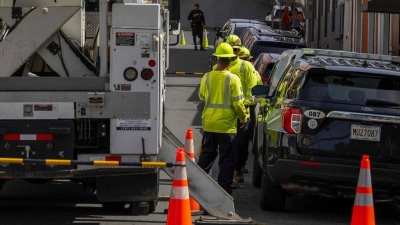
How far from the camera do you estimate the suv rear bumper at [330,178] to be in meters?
9.95

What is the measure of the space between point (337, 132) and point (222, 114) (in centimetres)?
136

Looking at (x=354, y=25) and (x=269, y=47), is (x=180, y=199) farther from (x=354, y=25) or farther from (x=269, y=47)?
(x=354, y=25)

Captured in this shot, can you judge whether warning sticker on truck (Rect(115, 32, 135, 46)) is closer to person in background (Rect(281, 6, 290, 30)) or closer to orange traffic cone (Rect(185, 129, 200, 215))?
orange traffic cone (Rect(185, 129, 200, 215))

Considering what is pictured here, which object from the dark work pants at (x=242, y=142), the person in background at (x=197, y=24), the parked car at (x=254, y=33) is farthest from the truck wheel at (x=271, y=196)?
the person in background at (x=197, y=24)

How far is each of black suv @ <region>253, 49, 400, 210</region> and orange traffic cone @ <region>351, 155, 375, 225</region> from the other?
4.88ft

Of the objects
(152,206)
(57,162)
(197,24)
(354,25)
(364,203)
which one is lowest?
(152,206)

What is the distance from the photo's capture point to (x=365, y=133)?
10.0 m

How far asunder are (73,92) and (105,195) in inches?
44.2

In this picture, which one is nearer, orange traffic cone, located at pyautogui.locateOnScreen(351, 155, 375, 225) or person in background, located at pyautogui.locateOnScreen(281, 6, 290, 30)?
orange traffic cone, located at pyautogui.locateOnScreen(351, 155, 375, 225)

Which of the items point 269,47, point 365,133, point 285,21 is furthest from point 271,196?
point 285,21

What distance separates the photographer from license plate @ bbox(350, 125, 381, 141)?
999 centimetres

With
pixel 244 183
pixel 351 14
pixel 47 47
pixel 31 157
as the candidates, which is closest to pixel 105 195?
pixel 31 157

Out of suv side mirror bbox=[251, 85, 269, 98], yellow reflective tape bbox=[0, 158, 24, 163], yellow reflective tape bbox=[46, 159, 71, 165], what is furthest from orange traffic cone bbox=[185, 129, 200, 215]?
yellow reflective tape bbox=[0, 158, 24, 163]

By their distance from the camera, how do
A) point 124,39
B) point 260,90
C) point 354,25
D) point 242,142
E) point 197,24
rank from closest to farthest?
point 124,39 → point 260,90 → point 242,142 → point 354,25 → point 197,24
